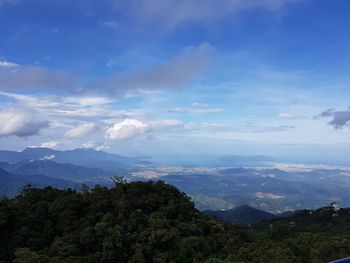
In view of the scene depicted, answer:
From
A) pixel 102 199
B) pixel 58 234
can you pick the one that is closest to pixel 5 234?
pixel 58 234

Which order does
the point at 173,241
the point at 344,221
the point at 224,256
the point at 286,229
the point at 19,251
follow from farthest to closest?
the point at 344,221 < the point at 286,229 < the point at 173,241 < the point at 224,256 < the point at 19,251

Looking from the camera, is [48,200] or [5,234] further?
[48,200]

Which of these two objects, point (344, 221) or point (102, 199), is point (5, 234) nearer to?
point (102, 199)

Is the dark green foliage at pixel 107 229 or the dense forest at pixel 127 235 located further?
the dark green foliage at pixel 107 229

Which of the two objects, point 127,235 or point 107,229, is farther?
point 107,229

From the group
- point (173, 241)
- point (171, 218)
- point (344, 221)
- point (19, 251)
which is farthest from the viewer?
point (344, 221)

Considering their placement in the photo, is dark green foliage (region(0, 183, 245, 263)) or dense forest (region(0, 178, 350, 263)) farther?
dark green foliage (region(0, 183, 245, 263))

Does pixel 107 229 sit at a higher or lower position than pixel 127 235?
higher

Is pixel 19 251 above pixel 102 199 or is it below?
below
